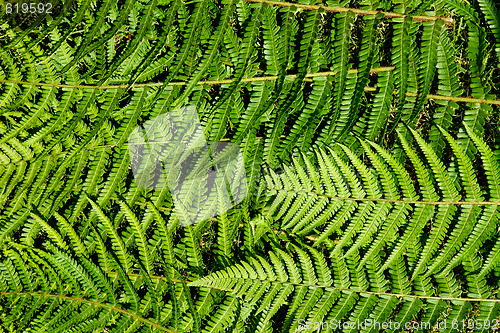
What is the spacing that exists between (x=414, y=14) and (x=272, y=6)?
38.1 inches

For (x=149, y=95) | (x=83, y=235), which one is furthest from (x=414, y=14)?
(x=83, y=235)

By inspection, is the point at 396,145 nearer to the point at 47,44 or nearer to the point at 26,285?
the point at 47,44

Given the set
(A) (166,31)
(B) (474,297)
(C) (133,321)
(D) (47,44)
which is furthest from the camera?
(D) (47,44)

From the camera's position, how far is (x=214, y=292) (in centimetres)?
258

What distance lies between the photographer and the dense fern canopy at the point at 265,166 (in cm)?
221

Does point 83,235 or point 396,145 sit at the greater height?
point 396,145

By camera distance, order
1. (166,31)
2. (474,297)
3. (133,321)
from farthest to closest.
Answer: (133,321), (474,297), (166,31)

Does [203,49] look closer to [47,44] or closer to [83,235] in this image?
[47,44]

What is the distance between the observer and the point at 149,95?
2.45 metres

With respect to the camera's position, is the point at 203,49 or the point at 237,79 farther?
the point at 203,49

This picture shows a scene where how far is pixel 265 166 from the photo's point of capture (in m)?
2.48

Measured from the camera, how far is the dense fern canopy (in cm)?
221

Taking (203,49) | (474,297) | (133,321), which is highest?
(203,49)

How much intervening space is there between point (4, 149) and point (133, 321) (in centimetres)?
172
